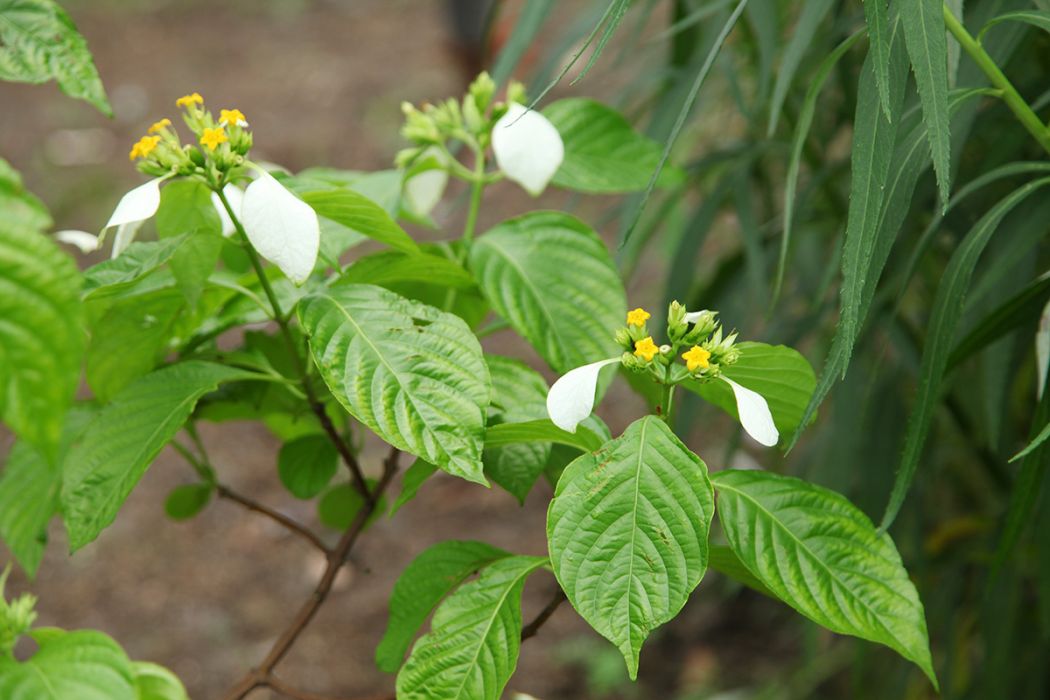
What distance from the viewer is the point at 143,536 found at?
2201 millimetres

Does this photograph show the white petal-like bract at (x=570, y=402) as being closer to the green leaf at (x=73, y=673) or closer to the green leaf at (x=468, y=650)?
the green leaf at (x=468, y=650)

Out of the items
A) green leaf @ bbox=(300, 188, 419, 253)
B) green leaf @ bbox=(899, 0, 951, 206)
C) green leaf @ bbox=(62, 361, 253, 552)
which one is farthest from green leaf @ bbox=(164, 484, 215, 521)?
green leaf @ bbox=(899, 0, 951, 206)

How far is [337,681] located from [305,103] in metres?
2.32

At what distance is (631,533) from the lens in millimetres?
554

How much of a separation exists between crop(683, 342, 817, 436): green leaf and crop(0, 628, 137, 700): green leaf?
1.11ft

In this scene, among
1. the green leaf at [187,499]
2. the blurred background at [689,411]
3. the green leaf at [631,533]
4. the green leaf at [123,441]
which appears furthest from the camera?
the blurred background at [689,411]

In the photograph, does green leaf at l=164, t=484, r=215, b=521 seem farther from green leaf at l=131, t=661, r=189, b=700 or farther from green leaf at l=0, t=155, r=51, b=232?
green leaf at l=0, t=155, r=51, b=232

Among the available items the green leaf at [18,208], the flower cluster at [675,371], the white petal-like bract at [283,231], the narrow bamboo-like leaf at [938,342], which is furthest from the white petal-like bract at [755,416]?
the green leaf at [18,208]

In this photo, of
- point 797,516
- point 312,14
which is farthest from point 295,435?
point 312,14

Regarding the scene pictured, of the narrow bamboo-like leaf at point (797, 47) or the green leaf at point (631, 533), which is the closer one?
the green leaf at point (631, 533)

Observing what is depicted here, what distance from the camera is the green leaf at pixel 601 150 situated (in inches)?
31.9

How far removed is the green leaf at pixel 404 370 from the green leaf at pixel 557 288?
0.28ft

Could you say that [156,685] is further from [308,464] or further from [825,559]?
[825,559]

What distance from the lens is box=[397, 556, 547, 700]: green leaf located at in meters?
0.60
